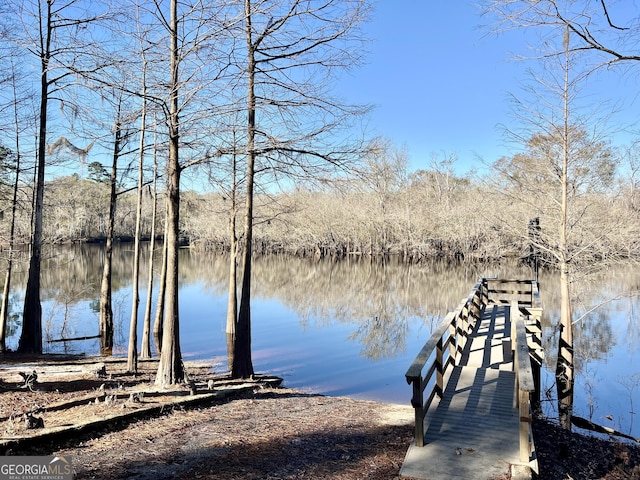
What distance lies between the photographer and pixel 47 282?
29234mm

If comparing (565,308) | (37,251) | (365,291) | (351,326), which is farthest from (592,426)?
(365,291)

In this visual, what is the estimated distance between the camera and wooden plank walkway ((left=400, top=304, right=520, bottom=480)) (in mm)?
4395

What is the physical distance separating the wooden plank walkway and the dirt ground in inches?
15.2

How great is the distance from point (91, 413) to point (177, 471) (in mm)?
2062

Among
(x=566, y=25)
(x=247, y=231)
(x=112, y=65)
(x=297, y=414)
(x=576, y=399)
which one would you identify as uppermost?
(x=112, y=65)

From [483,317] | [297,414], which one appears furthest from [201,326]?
[297,414]

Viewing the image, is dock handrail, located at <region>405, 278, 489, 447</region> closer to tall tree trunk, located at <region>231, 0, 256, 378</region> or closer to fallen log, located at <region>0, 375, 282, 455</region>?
fallen log, located at <region>0, 375, 282, 455</region>

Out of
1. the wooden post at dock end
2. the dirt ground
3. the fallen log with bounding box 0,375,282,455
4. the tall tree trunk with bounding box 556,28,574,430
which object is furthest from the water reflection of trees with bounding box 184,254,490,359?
the wooden post at dock end

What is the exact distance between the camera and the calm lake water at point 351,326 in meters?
11.8

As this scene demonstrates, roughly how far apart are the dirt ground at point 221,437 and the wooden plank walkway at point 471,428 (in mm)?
386

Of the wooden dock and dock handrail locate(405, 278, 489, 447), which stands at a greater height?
dock handrail locate(405, 278, 489, 447)

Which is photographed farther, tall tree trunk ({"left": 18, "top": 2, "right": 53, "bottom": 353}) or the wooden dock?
tall tree trunk ({"left": 18, "top": 2, "right": 53, "bottom": 353})

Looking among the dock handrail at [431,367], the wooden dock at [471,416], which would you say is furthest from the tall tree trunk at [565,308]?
the dock handrail at [431,367]

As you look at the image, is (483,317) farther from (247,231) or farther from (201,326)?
(201,326)
